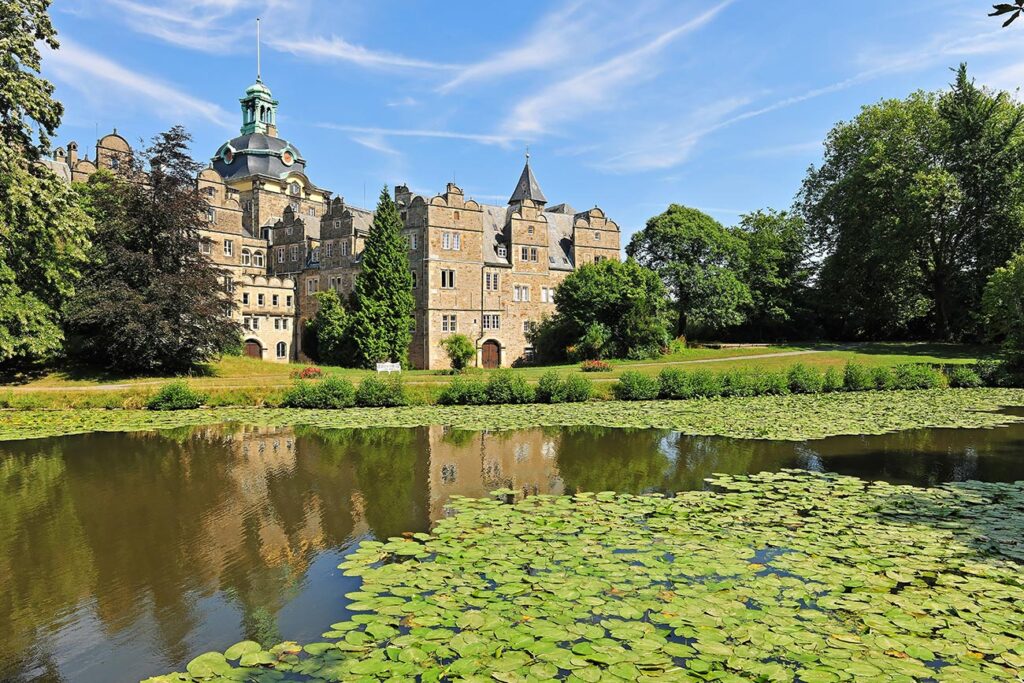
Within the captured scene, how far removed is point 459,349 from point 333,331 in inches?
333

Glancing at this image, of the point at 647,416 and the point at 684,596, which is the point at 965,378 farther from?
the point at 684,596

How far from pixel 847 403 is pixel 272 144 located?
54.7m

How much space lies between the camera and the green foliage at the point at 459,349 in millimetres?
43406

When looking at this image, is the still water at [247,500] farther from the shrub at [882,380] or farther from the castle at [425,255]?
the castle at [425,255]

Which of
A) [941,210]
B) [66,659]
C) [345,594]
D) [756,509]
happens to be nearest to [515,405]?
[756,509]

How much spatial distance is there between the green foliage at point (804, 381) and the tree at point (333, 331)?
2666 cm

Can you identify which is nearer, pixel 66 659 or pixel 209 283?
pixel 66 659

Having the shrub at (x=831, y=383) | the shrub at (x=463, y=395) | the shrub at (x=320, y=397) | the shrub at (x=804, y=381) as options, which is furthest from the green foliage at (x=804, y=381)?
the shrub at (x=320, y=397)

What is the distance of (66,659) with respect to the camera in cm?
627

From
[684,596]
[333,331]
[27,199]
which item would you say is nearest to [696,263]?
[333,331]

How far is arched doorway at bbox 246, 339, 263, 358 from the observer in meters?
47.4

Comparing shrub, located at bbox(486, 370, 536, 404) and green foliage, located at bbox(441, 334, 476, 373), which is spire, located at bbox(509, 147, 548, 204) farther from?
shrub, located at bbox(486, 370, 536, 404)

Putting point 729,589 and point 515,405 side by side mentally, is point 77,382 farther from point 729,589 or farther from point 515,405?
point 729,589

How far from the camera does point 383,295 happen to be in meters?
42.6
